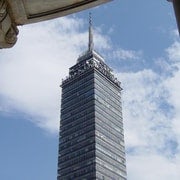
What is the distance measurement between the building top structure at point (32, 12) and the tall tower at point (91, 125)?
11505 cm

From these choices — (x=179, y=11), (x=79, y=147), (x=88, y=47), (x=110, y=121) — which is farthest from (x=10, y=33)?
(x=88, y=47)

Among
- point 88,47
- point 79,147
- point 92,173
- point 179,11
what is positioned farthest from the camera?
point 88,47

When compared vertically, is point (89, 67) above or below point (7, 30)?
above

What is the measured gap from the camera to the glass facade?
124806 millimetres

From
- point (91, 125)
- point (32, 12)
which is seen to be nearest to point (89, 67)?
point (91, 125)

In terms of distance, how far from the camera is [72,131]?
134875 millimetres

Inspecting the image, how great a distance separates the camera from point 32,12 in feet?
20.2

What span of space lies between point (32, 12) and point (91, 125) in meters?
124

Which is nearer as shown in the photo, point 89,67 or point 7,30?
point 7,30

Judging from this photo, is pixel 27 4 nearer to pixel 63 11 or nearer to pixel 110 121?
pixel 63 11

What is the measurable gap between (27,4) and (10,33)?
1.61ft

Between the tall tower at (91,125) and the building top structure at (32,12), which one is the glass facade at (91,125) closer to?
the tall tower at (91,125)

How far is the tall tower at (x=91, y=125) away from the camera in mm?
124812

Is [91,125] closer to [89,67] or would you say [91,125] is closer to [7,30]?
[89,67]
